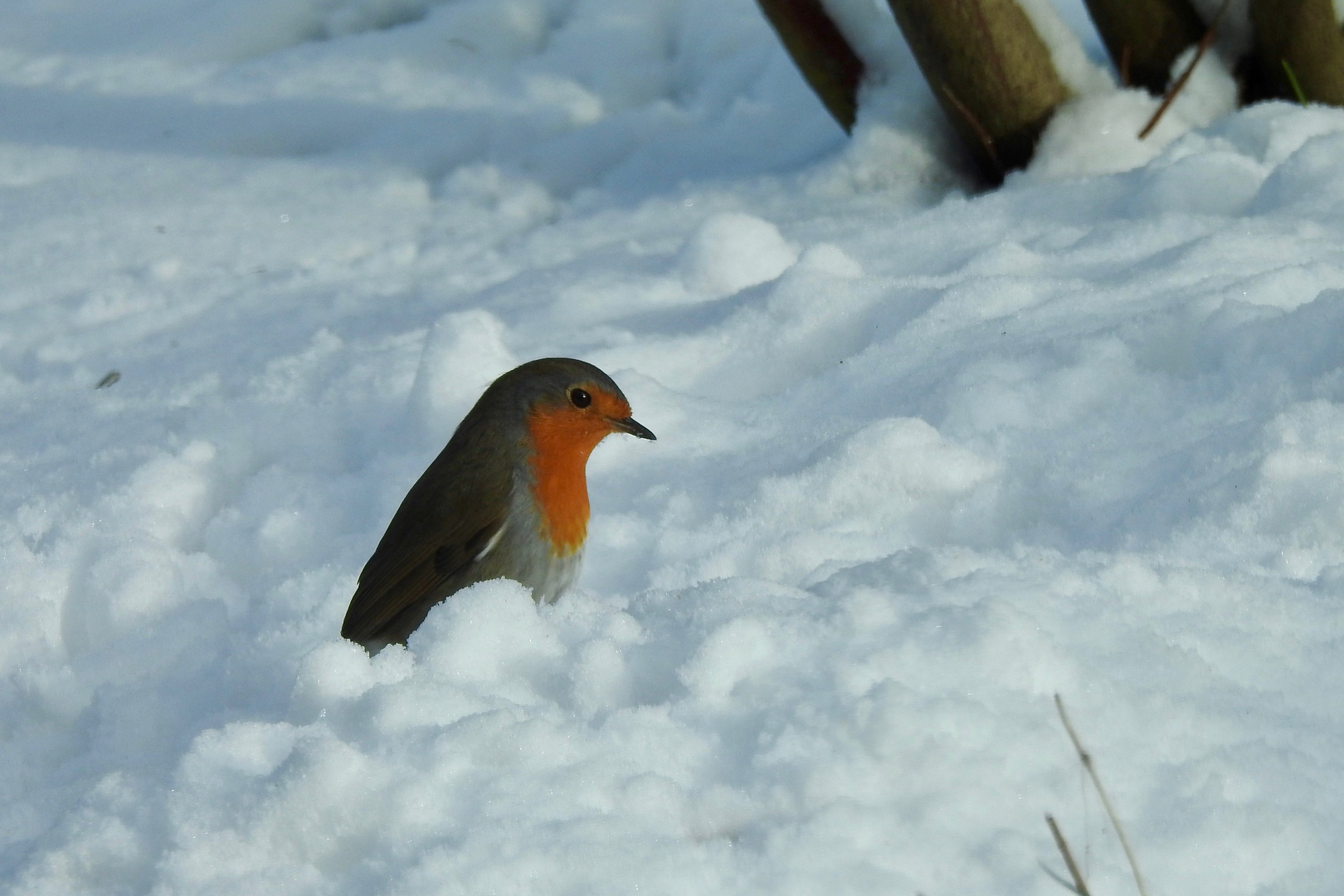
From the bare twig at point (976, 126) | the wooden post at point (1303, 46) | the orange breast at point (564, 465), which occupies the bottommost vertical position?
the wooden post at point (1303, 46)

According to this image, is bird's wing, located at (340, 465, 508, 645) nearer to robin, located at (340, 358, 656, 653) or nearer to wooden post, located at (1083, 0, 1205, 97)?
robin, located at (340, 358, 656, 653)

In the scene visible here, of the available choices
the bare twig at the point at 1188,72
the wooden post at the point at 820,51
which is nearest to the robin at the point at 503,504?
the wooden post at the point at 820,51

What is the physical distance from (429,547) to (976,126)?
8.39ft

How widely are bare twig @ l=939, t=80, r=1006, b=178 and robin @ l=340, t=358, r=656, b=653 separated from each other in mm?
2059

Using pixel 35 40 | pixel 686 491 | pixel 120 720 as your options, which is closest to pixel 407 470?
pixel 686 491

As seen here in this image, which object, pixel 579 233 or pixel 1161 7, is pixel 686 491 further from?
pixel 1161 7

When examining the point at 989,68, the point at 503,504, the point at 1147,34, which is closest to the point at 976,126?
the point at 989,68

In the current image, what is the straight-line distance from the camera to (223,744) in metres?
1.85

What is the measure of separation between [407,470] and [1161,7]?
2.89 metres

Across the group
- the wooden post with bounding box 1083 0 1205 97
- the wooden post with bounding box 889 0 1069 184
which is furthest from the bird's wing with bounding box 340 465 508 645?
the wooden post with bounding box 1083 0 1205 97

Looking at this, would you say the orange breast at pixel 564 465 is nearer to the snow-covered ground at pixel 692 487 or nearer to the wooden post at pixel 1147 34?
the snow-covered ground at pixel 692 487

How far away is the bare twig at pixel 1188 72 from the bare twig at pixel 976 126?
0.46m

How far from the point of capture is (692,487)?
292 centimetres

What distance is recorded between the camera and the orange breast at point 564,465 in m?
2.64
